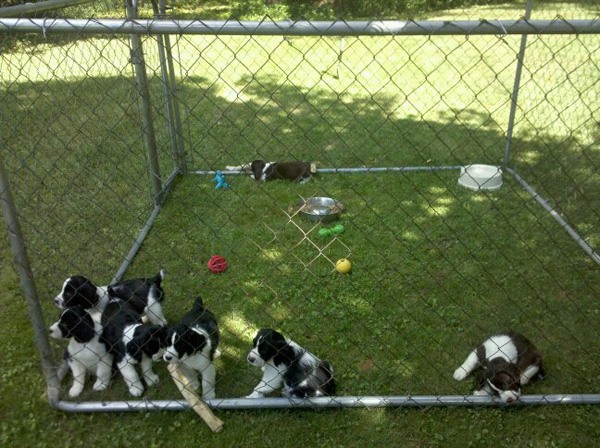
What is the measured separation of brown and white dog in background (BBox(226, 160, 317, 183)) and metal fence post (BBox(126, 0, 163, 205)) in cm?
107

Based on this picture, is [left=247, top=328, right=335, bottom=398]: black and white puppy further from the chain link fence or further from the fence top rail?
the fence top rail

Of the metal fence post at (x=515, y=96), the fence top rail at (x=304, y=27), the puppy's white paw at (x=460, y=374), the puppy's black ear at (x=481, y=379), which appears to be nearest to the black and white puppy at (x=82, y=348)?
the fence top rail at (x=304, y=27)

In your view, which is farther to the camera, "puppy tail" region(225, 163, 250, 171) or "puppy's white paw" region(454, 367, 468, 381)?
"puppy tail" region(225, 163, 250, 171)

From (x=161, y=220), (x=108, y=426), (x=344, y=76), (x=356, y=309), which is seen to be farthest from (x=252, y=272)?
(x=344, y=76)

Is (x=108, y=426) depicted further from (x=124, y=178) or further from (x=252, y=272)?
(x=124, y=178)

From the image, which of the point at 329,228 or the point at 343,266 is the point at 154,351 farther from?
the point at 329,228

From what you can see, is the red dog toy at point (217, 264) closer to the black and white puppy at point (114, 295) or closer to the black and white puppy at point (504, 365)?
the black and white puppy at point (114, 295)

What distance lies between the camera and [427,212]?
206 inches

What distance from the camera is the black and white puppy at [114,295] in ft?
10.9

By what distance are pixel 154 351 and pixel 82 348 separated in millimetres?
398

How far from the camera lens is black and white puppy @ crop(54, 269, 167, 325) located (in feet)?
10.9

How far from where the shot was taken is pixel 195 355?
10.1 ft

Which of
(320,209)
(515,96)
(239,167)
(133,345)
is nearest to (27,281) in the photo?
(133,345)

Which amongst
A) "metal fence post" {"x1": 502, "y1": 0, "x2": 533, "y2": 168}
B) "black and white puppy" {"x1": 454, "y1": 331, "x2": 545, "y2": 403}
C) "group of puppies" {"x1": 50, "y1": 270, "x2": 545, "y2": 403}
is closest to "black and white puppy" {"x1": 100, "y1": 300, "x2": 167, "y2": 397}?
"group of puppies" {"x1": 50, "y1": 270, "x2": 545, "y2": 403}
